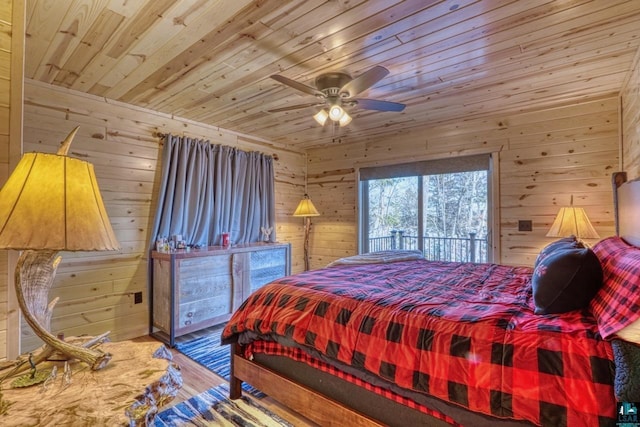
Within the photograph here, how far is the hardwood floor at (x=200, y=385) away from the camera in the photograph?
6.69ft

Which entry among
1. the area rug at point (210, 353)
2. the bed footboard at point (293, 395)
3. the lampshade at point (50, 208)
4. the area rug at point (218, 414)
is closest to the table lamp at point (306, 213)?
the area rug at point (210, 353)

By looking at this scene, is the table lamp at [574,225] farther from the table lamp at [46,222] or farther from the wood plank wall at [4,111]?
the wood plank wall at [4,111]

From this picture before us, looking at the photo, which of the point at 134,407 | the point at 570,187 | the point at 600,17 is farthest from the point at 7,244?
the point at 570,187

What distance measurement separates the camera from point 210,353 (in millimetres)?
2955

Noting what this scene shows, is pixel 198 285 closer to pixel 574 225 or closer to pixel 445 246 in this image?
pixel 445 246

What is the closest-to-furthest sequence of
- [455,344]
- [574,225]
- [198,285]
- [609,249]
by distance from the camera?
[455,344] → [609,249] → [574,225] → [198,285]

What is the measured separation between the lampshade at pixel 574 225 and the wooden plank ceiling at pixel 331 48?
1.13m

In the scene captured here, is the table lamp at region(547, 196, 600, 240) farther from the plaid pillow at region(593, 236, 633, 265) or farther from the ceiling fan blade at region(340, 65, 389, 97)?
the ceiling fan blade at region(340, 65, 389, 97)

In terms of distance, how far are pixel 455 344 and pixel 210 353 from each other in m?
2.40

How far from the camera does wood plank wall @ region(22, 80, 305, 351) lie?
2809mm

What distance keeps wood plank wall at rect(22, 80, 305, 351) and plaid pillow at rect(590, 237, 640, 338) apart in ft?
12.0

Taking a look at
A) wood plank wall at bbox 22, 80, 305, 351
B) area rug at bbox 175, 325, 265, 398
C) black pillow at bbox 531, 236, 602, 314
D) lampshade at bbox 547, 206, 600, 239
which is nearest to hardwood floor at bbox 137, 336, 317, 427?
area rug at bbox 175, 325, 265, 398

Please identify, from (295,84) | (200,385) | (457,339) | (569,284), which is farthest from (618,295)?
(200,385)

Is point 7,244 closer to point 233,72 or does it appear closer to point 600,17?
point 233,72
